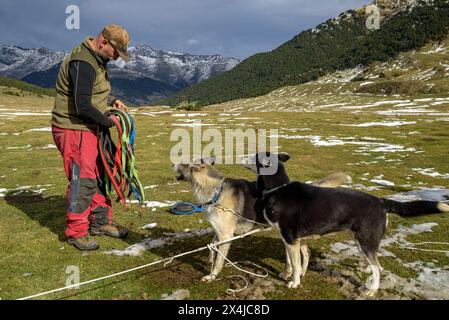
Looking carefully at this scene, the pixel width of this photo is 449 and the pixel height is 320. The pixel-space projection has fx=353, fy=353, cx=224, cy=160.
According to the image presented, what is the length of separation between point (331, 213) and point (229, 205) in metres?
2.40

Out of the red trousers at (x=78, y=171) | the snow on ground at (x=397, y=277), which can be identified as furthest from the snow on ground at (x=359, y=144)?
the red trousers at (x=78, y=171)

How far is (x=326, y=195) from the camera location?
7.15 m

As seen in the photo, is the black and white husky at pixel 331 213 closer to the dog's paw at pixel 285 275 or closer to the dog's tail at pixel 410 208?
the dog's tail at pixel 410 208

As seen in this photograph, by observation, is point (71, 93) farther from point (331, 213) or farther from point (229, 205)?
point (331, 213)

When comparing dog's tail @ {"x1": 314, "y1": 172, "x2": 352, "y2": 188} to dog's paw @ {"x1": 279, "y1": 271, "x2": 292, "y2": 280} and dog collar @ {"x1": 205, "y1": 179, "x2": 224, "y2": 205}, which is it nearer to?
dog's paw @ {"x1": 279, "y1": 271, "x2": 292, "y2": 280}

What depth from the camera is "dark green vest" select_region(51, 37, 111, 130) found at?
28.3 ft

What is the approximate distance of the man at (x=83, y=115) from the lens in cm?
848

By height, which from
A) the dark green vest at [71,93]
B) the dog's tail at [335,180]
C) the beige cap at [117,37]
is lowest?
the dog's tail at [335,180]

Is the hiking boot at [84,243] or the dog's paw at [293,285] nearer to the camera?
the dog's paw at [293,285]

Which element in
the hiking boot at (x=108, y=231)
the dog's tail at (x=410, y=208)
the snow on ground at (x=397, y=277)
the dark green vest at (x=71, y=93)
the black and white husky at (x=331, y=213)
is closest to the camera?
the black and white husky at (x=331, y=213)

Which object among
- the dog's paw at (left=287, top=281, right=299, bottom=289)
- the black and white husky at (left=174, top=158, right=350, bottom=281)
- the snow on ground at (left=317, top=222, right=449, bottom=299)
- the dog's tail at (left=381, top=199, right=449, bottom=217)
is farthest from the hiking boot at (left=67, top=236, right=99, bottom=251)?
the dog's tail at (left=381, top=199, right=449, bottom=217)

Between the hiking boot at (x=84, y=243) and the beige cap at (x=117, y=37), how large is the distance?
4.93m

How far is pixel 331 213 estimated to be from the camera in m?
7.00

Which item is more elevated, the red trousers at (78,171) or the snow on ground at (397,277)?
the red trousers at (78,171)
